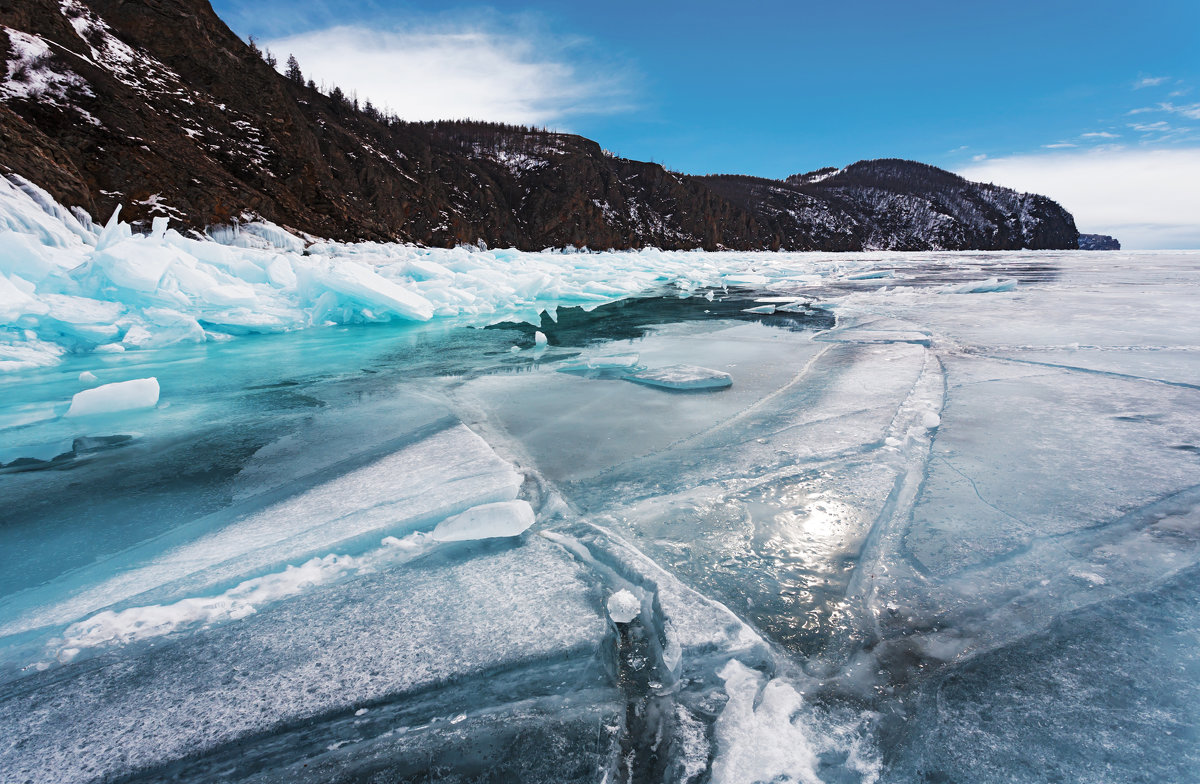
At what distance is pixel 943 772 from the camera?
951 millimetres

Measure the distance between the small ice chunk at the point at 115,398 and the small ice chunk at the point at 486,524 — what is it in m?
2.99

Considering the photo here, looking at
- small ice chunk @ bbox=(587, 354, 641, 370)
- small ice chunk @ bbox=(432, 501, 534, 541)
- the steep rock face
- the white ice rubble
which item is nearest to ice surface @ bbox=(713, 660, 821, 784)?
small ice chunk @ bbox=(432, 501, 534, 541)

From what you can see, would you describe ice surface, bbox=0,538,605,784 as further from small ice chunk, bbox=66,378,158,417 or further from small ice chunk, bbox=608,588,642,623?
small ice chunk, bbox=66,378,158,417

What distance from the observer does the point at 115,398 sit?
348 centimetres

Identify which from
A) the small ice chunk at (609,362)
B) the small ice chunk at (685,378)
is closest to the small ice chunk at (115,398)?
the small ice chunk at (609,362)

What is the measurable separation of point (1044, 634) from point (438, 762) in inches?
56.8

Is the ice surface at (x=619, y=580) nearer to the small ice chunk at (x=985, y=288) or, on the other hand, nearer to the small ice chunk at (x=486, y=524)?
the small ice chunk at (x=486, y=524)

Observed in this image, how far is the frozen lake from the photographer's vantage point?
1.04 m

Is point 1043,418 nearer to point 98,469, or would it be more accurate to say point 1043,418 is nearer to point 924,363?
point 924,363

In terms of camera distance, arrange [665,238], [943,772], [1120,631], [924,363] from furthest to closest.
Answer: [665,238], [924,363], [1120,631], [943,772]

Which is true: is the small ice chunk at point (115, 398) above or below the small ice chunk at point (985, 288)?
above

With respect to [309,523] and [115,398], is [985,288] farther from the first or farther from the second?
[115,398]

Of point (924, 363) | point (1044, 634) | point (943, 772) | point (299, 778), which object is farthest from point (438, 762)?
point (924, 363)

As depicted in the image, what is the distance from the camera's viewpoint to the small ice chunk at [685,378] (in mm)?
3775
